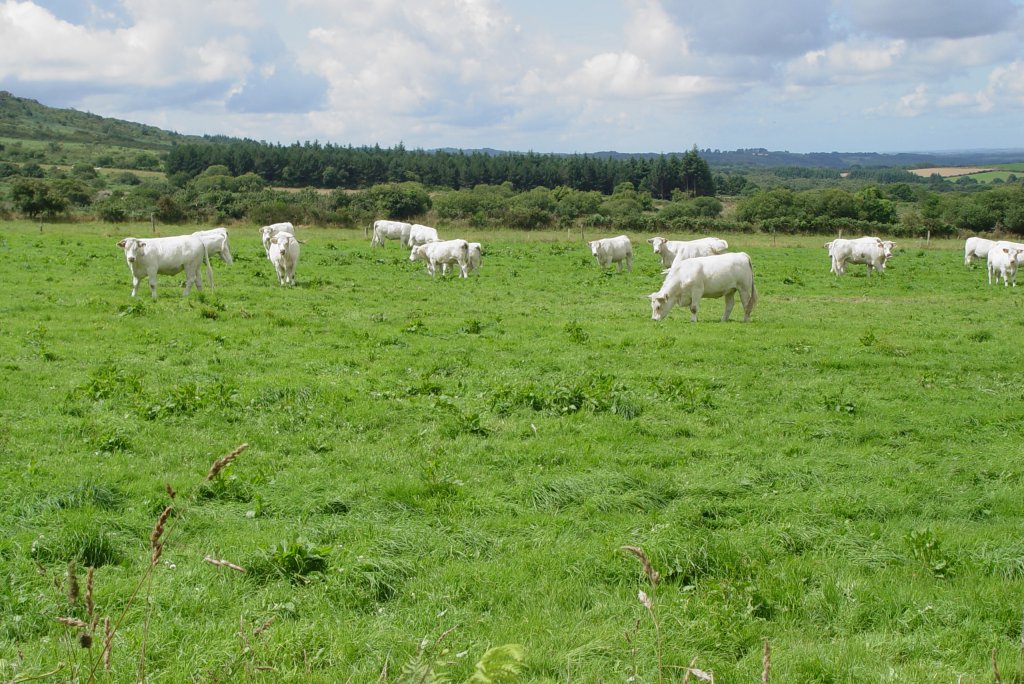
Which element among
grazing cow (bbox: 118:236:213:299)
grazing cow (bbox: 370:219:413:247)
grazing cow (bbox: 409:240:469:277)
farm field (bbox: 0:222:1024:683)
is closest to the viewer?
farm field (bbox: 0:222:1024:683)

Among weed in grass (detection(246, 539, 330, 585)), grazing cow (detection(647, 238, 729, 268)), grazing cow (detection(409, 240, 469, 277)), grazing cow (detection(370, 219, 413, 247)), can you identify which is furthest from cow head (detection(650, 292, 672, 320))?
grazing cow (detection(370, 219, 413, 247))

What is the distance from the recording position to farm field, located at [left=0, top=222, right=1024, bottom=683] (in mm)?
4914

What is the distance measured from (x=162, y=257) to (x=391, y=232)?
79.2 feet

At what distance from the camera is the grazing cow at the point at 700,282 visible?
66.1ft

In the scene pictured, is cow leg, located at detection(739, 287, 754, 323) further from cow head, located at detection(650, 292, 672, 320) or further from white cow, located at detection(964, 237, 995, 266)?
white cow, located at detection(964, 237, 995, 266)

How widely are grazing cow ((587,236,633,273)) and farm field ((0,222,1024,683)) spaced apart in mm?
16968

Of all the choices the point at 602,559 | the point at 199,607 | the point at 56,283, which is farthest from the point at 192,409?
the point at 56,283

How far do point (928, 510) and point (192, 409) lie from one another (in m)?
8.54

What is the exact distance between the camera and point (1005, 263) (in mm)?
31234

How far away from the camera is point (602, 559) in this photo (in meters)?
6.26

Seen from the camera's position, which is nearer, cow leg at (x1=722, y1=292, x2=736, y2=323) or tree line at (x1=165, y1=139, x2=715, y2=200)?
cow leg at (x1=722, y1=292, x2=736, y2=323)

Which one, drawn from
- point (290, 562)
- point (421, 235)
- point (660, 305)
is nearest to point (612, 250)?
point (421, 235)

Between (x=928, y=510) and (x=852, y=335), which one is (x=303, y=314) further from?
(x=928, y=510)

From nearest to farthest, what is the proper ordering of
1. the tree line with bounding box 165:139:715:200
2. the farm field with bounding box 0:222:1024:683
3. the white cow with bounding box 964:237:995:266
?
1. the farm field with bounding box 0:222:1024:683
2. the white cow with bounding box 964:237:995:266
3. the tree line with bounding box 165:139:715:200
